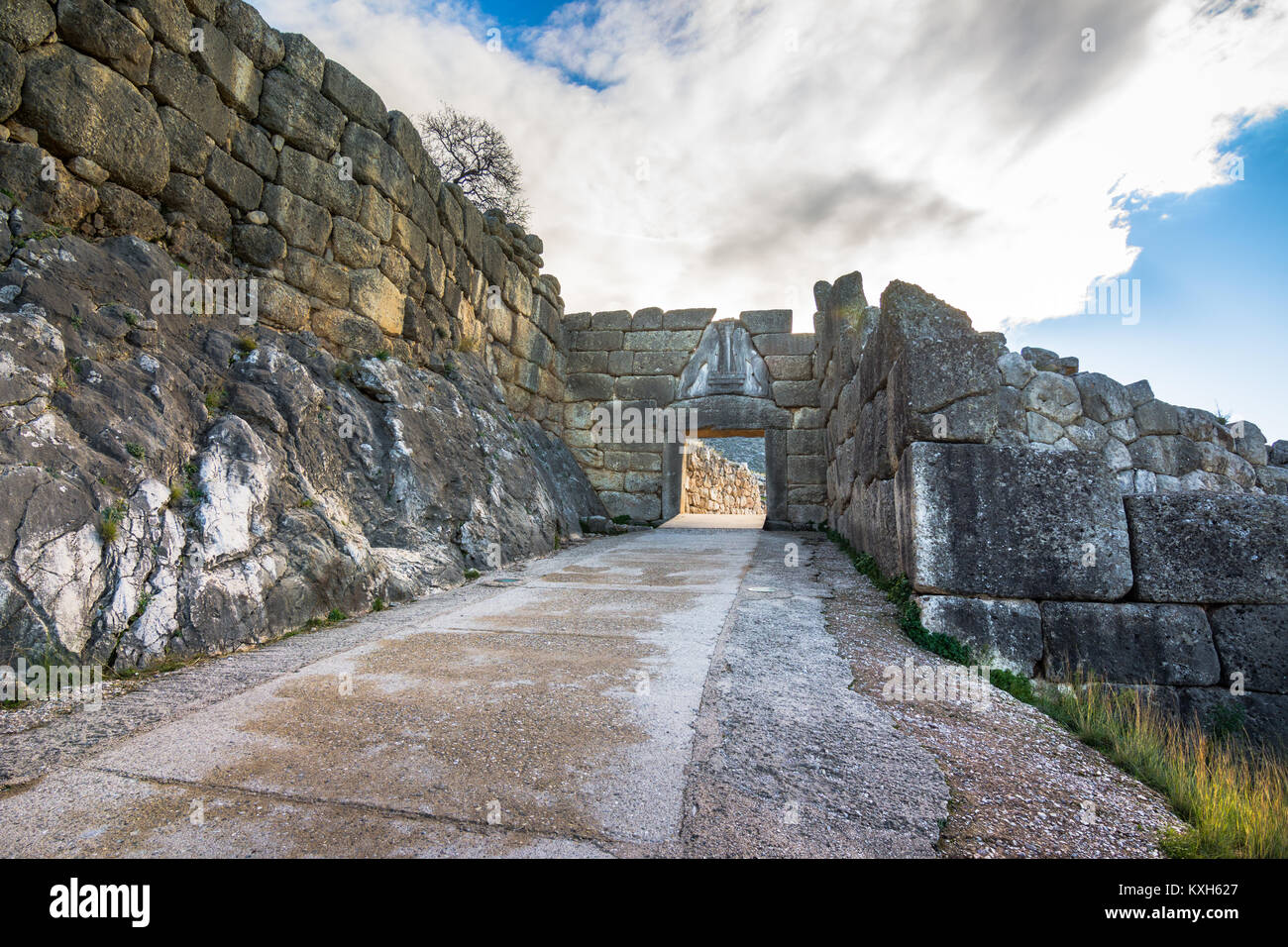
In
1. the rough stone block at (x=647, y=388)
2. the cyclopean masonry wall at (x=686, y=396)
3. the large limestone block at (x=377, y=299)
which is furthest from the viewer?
the rough stone block at (x=647, y=388)

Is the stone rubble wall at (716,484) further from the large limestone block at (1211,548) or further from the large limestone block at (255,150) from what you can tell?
the large limestone block at (1211,548)

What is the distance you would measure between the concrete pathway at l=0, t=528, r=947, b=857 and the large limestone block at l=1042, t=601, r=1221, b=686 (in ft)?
4.20

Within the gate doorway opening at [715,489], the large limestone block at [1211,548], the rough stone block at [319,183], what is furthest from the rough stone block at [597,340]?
the large limestone block at [1211,548]

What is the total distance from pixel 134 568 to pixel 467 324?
5405 mm

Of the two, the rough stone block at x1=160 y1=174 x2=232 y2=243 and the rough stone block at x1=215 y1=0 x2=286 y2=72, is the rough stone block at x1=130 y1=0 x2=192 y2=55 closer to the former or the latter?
the rough stone block at x1=215 y1=0 x2=286 y2=72

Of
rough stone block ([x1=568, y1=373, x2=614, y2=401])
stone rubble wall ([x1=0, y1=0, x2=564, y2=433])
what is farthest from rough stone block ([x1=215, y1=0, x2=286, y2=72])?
rough stone block ([x1=568, y1=373, x2=614, y2=401])

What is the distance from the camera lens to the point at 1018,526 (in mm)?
3189

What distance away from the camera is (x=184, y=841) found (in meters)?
1.33

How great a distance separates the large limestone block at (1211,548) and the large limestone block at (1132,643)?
0.37ft

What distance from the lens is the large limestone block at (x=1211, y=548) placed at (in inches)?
120

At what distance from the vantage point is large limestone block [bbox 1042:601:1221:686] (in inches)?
119

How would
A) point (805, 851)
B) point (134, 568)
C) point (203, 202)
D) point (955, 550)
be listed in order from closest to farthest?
point (805, 851)
point (134, 568)
point (955, 550)
point (203, 202)

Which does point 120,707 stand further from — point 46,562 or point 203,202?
point 203,202
